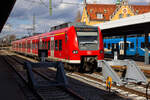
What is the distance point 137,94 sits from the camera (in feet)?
25.9

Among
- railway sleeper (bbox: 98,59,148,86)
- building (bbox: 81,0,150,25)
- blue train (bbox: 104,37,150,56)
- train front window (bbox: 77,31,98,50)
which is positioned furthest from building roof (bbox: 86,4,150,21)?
railway sleeper (bbox: 98,59,148,86)

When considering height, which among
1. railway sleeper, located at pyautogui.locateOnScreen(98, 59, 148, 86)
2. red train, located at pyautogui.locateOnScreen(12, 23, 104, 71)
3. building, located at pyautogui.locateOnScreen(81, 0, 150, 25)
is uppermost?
building, located at pyautogui.locateOnScreen(81, 0, 150, 25)

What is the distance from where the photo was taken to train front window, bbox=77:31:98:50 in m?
13.1

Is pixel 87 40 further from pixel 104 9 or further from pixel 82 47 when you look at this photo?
pixel 104 9

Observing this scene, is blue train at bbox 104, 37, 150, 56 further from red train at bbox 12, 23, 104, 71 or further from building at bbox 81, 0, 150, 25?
building at bbox 81, 0, 150, 25

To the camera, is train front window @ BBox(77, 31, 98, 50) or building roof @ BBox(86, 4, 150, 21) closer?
train front window @ BBox(77, 31, 98, 50)

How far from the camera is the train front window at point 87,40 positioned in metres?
13.1

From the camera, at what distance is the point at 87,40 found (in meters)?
13.2

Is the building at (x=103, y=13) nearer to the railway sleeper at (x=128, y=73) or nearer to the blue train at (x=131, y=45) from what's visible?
the blue train at (x=131, y=45)

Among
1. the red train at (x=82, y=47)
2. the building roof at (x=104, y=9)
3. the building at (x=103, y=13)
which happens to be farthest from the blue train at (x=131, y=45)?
the building roof at (x=104, y=9)

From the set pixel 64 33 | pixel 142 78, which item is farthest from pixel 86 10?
pixel 142 78

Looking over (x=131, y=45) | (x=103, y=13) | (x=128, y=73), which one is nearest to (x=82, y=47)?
(x=128, y=73)

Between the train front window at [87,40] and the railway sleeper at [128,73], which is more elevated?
the train front window at [87,40]

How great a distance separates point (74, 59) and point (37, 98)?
17.9 feet
